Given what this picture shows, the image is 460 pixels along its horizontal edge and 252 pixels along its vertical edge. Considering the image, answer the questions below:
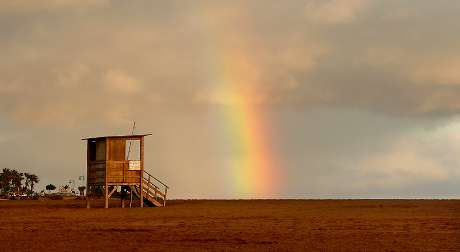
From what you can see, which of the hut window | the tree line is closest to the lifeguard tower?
the hut window

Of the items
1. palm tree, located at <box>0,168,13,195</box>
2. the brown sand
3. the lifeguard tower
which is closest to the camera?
the brown sand

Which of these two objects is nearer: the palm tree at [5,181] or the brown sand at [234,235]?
the brown sand at [234,235]

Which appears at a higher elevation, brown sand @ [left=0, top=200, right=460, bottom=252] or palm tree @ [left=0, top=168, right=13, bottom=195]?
palm tree @ [left=0, top=168, right=13, bottom=195]

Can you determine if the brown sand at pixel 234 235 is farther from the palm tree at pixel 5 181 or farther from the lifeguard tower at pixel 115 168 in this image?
the palm tree at pixel 5 181

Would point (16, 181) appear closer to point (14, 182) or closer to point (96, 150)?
point (14, 182)

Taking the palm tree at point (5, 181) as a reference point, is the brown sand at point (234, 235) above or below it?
below

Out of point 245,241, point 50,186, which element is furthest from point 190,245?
point 50,186

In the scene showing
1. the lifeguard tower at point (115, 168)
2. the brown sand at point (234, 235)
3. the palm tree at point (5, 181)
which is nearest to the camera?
the brown sand at point (234, 235)

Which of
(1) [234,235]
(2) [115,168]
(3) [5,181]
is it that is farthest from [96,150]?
(3) [5,181]

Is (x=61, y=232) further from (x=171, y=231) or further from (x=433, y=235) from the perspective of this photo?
(x=433, y=235)

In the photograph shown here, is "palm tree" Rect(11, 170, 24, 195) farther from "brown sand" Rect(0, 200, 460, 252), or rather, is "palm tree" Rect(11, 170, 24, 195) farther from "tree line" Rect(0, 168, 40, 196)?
"brown sand" Rect(0, 200, 460, 252)

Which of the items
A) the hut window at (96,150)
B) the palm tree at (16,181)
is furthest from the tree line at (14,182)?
the hut window at (96,150)

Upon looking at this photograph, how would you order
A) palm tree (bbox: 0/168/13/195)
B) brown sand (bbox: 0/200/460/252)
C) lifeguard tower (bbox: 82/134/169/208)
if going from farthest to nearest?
palm tree (bbox: 0/168/13/195), lifeguard tower (bbox: 82/134/169/208), brown sand (bbox: 0/200/460/252)

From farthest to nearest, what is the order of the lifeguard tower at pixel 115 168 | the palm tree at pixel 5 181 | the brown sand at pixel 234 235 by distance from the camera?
the palm tree at pixel 5 181 → the lifeguard tower at pixel 115 168 → the brown sand at pixel 234 235
